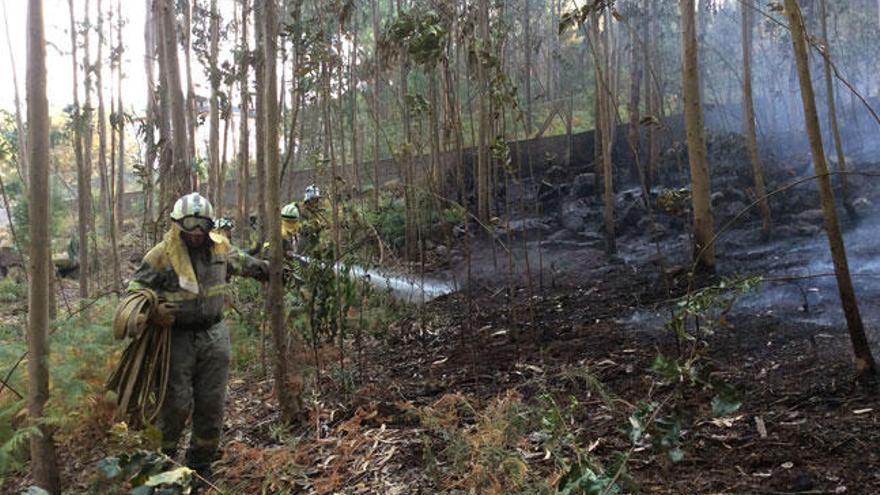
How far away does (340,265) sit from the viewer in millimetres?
5605

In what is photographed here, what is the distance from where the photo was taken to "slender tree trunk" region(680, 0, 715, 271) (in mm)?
7926

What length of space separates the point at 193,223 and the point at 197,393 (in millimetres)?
1114

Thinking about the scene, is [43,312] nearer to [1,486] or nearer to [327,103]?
[1,486]

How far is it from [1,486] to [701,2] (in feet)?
80.1

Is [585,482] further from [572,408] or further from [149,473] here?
[149,473]

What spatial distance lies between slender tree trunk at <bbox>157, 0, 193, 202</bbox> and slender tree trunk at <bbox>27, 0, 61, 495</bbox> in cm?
415

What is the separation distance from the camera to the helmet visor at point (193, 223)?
4.38 meters

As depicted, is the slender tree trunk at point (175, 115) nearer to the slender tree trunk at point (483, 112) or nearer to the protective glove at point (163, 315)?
the slender tree trunk at point (483, 112)

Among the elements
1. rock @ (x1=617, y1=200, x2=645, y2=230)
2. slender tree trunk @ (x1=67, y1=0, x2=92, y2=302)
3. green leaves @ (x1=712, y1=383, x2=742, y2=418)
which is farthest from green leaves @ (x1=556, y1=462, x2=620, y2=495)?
rock @ (x1=617, y1=200, x2=645, y2=230)

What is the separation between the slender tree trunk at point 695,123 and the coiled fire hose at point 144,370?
594 cm

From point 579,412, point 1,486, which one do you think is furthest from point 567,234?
point 1,486

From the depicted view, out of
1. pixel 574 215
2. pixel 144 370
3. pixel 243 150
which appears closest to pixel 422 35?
pixel 144 370

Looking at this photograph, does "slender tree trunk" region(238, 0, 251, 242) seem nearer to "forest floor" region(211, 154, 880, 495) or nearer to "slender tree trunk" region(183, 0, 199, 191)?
"slender tree trunk" region(183, 0, 199, 191)

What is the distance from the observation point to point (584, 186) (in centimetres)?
1692
